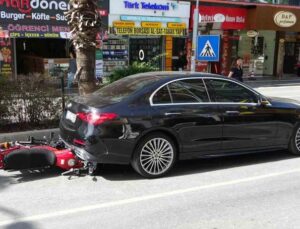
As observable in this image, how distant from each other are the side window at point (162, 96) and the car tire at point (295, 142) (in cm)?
262

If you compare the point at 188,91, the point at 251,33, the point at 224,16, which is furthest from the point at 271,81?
the point at 188,91

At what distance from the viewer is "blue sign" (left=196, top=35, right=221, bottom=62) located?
469 inches

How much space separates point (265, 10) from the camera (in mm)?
25250

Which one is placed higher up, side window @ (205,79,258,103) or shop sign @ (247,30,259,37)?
shop sign @ (247,30,259,37)

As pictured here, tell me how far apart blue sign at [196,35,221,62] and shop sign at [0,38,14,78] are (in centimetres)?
963

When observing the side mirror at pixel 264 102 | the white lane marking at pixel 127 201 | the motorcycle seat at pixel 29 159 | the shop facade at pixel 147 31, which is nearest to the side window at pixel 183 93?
the side mirror at pixel 264 102

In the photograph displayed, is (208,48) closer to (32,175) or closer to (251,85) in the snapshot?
(32,175)

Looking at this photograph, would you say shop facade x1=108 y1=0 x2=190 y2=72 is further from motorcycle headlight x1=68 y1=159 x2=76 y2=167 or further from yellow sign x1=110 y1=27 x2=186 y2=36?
motorcycle headlight x1=68 y1=159 x2=76 y2=167

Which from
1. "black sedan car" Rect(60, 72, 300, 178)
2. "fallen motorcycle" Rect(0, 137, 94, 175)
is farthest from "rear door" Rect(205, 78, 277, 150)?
"fallen motorcycle" Rect(0, 137, 94, 175)

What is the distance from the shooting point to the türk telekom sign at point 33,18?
17953 mm

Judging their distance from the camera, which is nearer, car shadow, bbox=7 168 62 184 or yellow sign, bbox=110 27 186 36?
car shadow, bbox=7 168 62 184

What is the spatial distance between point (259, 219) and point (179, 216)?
2.95ft

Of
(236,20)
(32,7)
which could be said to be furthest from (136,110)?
(236,20)

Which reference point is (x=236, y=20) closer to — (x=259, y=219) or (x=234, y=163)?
(x=234, y=163)
